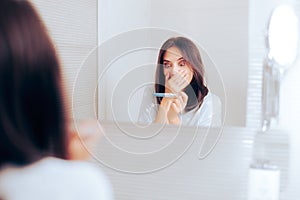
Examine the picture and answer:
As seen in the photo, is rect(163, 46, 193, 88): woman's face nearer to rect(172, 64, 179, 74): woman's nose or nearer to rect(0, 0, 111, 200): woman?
rect(172, 64, 179, 74): woman's nose

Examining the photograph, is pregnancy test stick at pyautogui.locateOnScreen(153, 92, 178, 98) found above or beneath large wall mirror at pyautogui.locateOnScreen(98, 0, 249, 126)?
beneath

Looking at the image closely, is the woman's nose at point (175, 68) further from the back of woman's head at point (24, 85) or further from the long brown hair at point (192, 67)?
the back of woman's head at point (24, 85)

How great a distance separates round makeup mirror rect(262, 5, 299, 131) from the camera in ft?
2.91

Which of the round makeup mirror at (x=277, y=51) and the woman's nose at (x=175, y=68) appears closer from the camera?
the round makeup mirror at (x=277, y=51)

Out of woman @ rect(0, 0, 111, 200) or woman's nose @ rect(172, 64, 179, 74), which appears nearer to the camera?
woman @ rect(0, 0, 111, 200)

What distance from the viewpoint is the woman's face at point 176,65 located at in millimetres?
990

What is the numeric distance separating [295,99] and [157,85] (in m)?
0.30

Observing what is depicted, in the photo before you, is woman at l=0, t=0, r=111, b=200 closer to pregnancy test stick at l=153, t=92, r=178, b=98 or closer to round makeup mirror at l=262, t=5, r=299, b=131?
pregnancy test stick at l=153, t=92, r=178, b=98

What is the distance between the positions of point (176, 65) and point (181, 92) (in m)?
0.06

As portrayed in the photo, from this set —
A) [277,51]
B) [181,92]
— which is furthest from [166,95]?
[277,51]

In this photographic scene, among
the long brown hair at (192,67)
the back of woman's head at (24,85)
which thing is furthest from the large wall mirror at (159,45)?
the back of woman's head at (24,85)

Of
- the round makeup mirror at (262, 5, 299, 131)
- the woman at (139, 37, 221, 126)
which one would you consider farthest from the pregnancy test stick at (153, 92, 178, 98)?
the round makeup mirror at (262, 5, 299, 131)

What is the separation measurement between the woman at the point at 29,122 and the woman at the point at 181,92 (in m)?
0.24

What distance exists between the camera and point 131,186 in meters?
1.06
